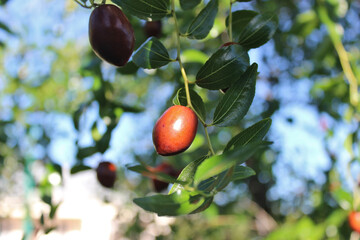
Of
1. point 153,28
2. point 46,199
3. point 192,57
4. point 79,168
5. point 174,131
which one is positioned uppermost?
point 174,131

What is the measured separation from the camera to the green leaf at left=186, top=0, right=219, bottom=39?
0.61 metres

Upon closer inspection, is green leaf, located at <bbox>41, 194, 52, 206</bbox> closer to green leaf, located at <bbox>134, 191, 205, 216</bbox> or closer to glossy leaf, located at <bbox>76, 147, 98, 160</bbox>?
glossy leaf, located at <bbox>76, 147, 98, 160</bbox>

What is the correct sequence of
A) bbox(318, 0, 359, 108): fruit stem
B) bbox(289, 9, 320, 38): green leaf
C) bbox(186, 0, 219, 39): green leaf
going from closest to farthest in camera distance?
bbox(186, 0, 219, 39): green leaf < bbox(318, 0, 359, 108): fruit stem < bbox(289, 9, 320, 38): green leaf

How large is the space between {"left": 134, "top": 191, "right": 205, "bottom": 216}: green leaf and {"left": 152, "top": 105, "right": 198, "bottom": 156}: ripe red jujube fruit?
0.27 feet

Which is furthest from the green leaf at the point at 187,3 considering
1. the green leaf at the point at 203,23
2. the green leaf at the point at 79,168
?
the green leaf at the point at 79,168

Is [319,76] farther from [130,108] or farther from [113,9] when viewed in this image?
[113,9]

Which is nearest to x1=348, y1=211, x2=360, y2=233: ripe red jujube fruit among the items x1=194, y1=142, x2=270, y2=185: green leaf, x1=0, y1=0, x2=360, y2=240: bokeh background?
x1=0, y1=0, x2=360, y2=240: bokeh background

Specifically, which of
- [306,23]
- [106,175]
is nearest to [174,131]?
[106,175]

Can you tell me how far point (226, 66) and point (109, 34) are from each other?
170mm

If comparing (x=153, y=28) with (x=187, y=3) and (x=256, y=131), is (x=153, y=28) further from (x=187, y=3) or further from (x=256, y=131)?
(x=256, y=131)

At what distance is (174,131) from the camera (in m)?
0.48

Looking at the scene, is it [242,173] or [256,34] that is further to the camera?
[256,34]

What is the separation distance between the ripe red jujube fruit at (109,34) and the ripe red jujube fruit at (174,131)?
4.5 inches

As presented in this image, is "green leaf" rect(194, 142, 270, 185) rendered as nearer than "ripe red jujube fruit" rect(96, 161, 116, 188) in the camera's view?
Yes
